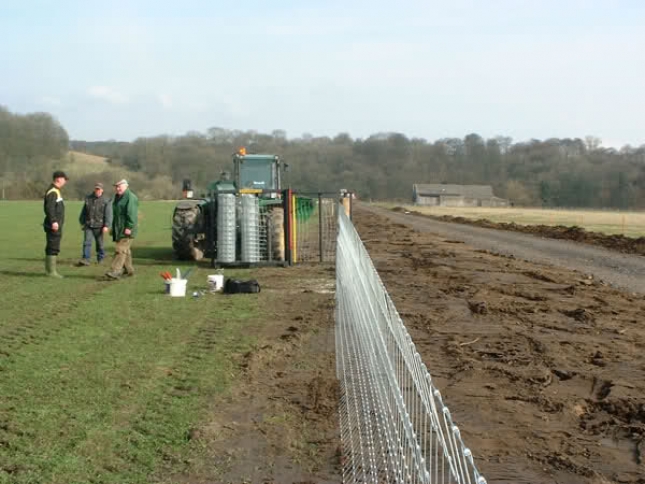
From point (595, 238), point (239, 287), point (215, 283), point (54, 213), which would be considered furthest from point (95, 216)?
point (595, 238)

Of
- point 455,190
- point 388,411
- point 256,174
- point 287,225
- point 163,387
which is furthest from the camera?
point 455,190

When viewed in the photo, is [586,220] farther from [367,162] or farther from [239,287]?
[367,162]

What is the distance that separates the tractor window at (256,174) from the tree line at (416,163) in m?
43.3

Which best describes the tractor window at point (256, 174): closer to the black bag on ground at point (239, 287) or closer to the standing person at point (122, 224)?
the standing person at point (122, 224)

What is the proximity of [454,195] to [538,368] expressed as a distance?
5262 inches

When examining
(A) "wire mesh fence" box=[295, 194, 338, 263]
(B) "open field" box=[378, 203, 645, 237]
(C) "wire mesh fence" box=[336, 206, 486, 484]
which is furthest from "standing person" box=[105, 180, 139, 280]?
(B) "open field" box=[378, 203, 645, 237]

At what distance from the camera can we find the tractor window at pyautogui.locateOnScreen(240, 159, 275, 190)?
21.6 m

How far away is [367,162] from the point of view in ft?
459

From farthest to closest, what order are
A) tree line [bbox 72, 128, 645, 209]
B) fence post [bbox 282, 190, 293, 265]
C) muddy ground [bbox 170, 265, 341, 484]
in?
tree line [bbox 72, 128, 645, 209]
fence post [bbox 282, 190, 293, 265]
muddy ground [bbox 170, 265, 341, 484]

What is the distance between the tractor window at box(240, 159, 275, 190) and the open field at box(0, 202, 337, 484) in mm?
8814

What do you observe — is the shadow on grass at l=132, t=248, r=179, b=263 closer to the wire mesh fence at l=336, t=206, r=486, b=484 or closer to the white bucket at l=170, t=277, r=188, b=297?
the white bucket at l=170, t=277, r=188, b=297

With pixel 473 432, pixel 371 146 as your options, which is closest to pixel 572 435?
pixel 473 432

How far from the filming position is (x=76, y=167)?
4107 inches

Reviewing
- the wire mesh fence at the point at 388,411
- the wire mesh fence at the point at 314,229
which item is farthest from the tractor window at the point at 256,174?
the wire mesh fence at the point at 388,411
